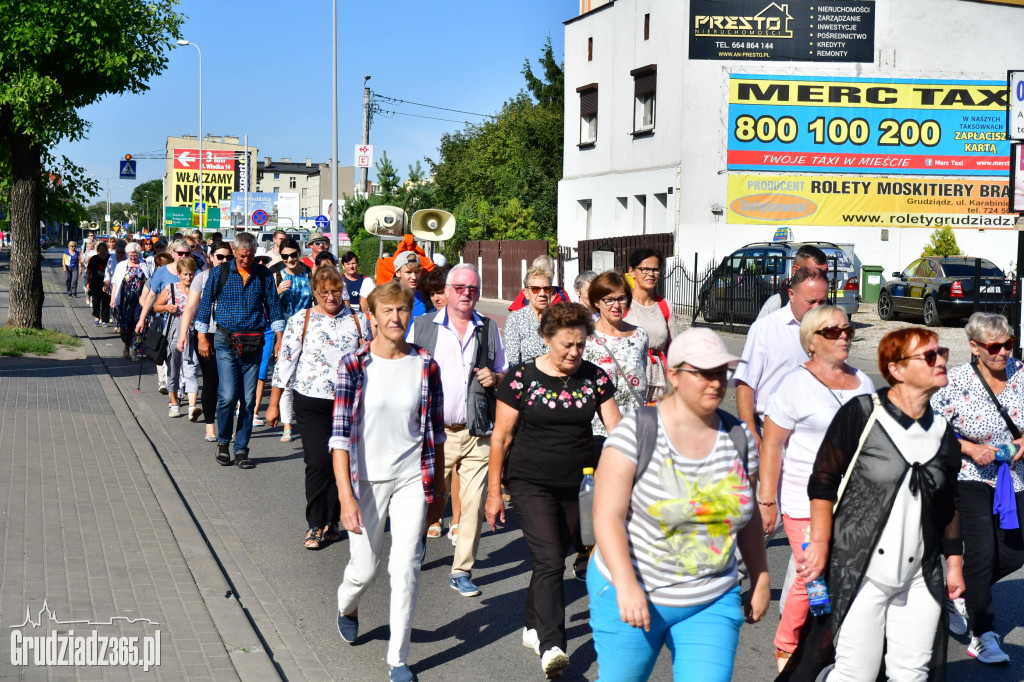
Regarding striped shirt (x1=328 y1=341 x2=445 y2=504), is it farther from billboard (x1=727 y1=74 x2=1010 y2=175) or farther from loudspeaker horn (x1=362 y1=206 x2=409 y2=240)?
billboard (x1=727 y1=74 x2=1010 y2=175)

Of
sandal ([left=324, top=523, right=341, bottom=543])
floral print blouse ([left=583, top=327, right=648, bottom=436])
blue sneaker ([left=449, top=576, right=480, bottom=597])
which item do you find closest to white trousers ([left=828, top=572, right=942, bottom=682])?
floral print blouse ([left=583, top=327, right=648, bottom=436])

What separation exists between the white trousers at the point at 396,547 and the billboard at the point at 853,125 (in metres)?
30.1

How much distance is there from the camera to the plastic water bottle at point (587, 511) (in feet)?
15.6

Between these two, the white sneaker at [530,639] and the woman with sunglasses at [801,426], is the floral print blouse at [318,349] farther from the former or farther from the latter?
the woman with sunglasses at [801,426]

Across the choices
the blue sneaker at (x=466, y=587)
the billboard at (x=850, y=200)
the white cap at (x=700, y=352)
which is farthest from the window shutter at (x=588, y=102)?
the white cap at (x=700, y=352)

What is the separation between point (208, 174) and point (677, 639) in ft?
270

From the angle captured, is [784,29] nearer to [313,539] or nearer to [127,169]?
[313,539]

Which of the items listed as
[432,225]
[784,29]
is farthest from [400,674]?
[784,29]

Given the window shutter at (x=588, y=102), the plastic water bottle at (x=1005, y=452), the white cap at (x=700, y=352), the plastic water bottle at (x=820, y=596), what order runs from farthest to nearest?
the window shutter at (x=588, y=102), the plastic water bottle at (x=1005, y=452), the plastic water bottle at (x=820, y=596), the white cap at (x=700, y=352)

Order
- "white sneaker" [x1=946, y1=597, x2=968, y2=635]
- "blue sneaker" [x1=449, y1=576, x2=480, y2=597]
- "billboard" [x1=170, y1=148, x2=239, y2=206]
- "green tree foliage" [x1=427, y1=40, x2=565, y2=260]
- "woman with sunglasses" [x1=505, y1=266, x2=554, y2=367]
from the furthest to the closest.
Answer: "billboard" [x1=170, y1=148, x2=239, y2=206] → "green tree foliage" [x1=427, y1=40, x2=565, y2=260] → "woman with sunglasses" [x1=505, y1=266, x2=554, y2=367] → "blue sneaker" [x1=449, y1=576, x2=480, y2=597] → "white sneaker" [x1=946, y1=597, x2=968, y2=635]

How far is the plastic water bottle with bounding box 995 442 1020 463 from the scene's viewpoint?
5328 mm

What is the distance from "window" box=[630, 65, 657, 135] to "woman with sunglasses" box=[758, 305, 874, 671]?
3185cm

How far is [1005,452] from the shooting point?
17.5 ft

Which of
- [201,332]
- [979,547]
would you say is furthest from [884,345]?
[201,332]
